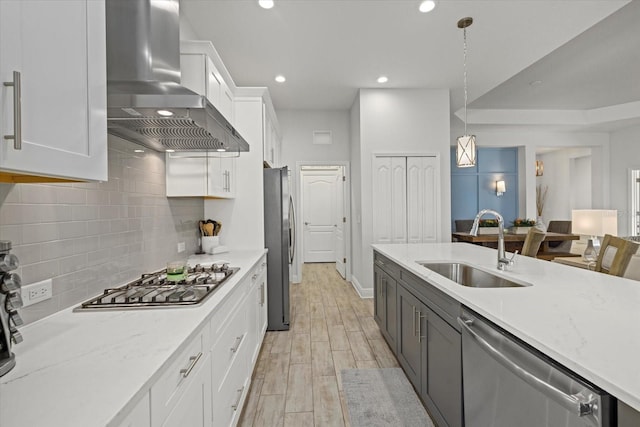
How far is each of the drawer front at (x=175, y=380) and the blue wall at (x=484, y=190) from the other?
7199 mm

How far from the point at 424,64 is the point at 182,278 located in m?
3.77

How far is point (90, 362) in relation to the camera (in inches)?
35.5

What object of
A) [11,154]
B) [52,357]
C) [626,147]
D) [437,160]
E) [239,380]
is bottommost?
[239,380]

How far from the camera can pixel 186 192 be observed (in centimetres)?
248

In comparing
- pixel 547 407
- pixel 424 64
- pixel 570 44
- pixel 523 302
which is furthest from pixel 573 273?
pixel 570 44

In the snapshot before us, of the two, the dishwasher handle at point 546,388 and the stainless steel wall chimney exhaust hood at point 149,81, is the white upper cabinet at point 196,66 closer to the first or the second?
the stainless steel wall chimney exhaust hood at point 149,81

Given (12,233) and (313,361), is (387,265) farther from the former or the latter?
(12,233)

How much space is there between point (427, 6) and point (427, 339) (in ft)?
9.05

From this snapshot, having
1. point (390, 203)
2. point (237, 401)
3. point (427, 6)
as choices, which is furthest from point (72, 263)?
point (390, 203)

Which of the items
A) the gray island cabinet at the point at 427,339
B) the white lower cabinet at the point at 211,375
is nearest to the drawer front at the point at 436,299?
the gray island cabinet at the point at 427,339

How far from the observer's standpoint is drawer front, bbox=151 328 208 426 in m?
0.88

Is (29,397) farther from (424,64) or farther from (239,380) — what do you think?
(424,64)

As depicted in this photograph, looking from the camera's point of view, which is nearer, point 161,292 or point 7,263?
point 7,263

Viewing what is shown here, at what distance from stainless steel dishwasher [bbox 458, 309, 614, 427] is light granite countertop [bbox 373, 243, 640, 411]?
6 cm
